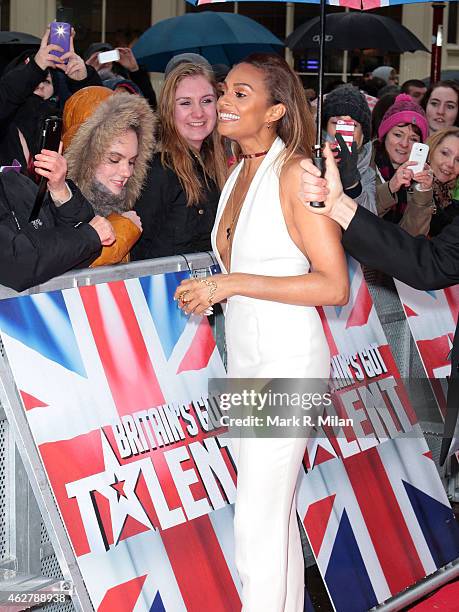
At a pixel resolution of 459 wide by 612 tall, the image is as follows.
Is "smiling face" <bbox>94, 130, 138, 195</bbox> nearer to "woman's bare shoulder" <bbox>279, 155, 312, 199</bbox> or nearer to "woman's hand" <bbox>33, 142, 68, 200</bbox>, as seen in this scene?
"woman's hand" <bbox>33, 142, 68, 200</bbox>

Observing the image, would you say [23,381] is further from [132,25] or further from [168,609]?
[132,25]

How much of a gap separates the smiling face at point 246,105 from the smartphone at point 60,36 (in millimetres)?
1897

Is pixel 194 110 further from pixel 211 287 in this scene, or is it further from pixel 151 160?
pixel 211 287

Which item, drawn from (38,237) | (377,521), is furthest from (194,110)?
(377,521)

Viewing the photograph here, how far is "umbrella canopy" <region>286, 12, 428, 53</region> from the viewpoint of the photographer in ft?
39.8

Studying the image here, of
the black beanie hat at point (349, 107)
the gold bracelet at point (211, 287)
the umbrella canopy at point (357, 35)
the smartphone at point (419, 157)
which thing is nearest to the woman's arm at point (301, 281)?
the gold bracelet at point (211, 287)

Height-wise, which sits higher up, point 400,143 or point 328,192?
point 400,143

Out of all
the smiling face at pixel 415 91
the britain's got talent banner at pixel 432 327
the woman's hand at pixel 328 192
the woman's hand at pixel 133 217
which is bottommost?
the britain's got talent banner at pixel 432 327

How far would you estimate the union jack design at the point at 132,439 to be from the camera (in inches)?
148

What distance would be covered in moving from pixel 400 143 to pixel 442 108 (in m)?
2.04

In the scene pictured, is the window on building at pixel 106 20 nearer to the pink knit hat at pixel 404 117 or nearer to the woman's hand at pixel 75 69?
the pink knit hat at pixel 404 117

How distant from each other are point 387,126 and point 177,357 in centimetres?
316

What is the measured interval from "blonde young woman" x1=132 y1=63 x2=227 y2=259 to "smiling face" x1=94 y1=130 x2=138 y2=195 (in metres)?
0.27

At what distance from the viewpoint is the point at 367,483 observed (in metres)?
5.03
